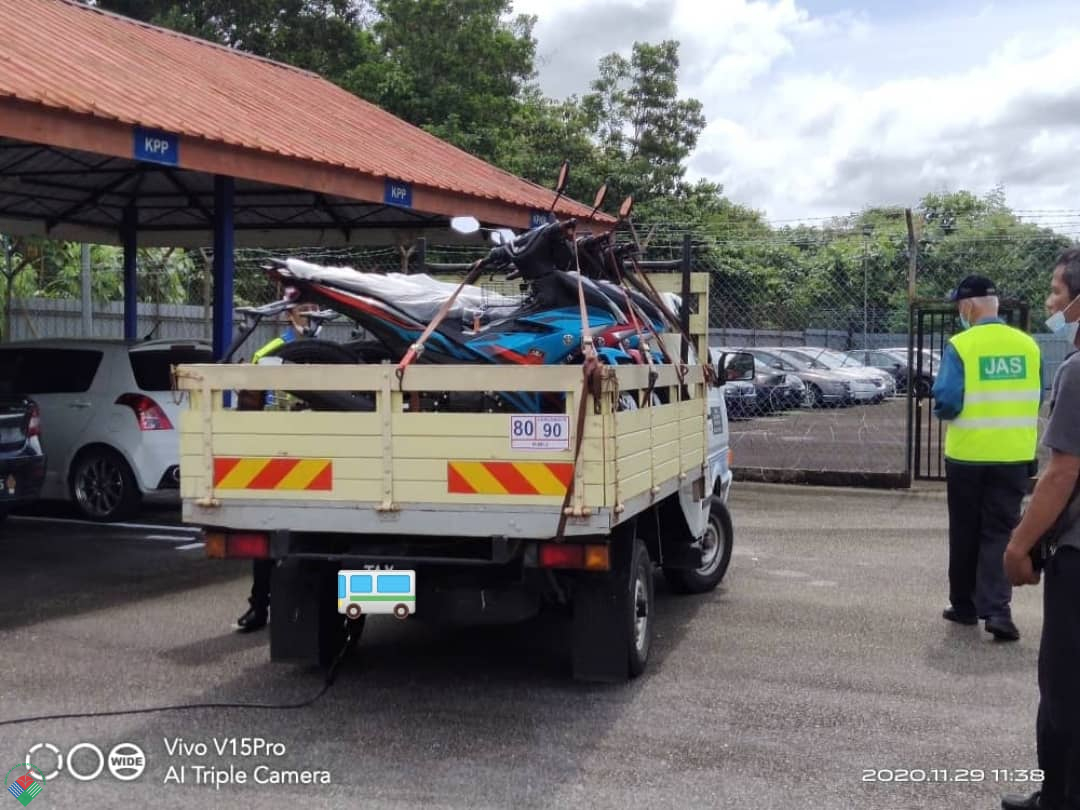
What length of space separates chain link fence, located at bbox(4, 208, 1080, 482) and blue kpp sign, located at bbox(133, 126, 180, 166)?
3.76 meters

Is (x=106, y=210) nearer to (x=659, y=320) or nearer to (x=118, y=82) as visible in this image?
(x=118, y=82)

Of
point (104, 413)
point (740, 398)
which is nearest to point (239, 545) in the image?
point (104, 413)

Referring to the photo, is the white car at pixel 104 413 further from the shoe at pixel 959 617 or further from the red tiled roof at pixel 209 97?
the shoe at pixel 959 617

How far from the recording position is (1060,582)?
4137mm

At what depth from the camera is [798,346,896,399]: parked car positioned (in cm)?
2722

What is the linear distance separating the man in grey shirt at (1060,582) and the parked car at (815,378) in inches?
A: 768

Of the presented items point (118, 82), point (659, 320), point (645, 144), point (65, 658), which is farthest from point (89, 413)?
point (645, 144)

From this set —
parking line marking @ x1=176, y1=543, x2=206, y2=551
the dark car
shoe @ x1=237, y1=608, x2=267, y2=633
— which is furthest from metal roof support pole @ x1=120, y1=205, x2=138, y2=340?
shoe @ x1=237, y1=608, x2=267, y2=633

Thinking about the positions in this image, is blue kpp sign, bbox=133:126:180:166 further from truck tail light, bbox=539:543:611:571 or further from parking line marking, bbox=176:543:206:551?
truck tail light, bbox=539:543:611:571

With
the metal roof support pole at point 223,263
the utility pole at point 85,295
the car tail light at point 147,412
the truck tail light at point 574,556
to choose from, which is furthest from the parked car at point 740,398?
the truck tail light at point 574,556

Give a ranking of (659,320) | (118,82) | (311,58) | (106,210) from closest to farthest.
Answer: (659,320) < (118,82) < (106,210) < (311,58)

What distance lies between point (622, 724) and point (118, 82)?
705 centimetres

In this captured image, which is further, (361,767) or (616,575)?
(616,575)

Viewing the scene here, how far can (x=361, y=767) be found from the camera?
16.2ft
